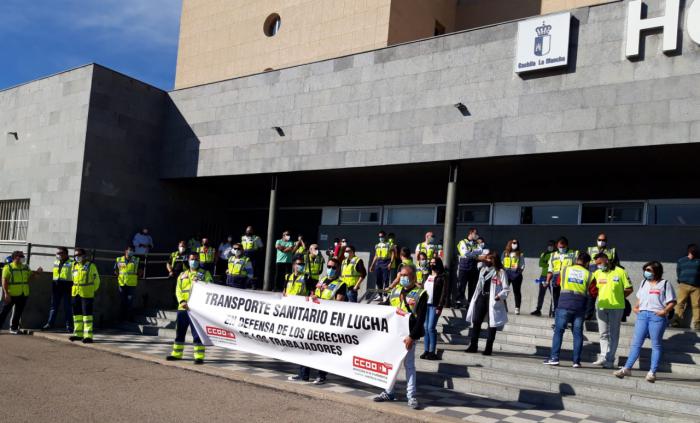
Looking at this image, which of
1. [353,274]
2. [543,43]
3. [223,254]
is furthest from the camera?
[223,254]

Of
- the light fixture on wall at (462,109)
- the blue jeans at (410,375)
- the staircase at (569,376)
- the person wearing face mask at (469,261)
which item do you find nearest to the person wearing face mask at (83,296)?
the staircase at (569,376)

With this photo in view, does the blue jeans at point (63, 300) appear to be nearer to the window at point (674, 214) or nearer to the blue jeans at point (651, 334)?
the blue jeans at point (651, 334)

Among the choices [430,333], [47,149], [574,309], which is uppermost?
[47,149]

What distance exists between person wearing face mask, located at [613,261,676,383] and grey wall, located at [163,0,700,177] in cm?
360

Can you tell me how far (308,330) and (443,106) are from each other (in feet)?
24.5

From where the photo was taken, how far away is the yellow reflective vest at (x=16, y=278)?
1395cm

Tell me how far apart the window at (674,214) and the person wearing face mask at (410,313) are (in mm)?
8733

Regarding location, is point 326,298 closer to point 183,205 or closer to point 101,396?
point 101,396

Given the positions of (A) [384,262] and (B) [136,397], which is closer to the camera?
(B) [136,397]

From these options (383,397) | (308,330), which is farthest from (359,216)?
(383,397)

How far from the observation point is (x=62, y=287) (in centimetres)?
1484

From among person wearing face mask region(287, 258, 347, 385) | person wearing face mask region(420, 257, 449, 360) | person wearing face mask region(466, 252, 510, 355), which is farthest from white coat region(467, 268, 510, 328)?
person wearing face mask region(287, 258, 347, 385)

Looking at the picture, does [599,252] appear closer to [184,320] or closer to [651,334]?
[651,334]

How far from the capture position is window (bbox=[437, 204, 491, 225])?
704 inches
